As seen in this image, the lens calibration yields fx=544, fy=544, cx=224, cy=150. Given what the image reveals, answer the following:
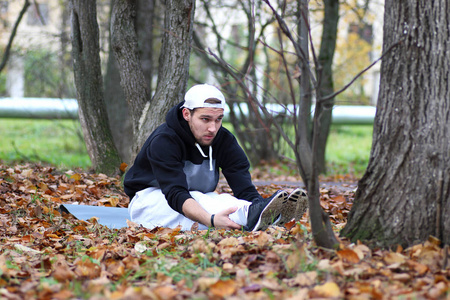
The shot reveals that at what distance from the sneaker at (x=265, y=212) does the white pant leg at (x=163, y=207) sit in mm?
148

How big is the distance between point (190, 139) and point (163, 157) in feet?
1.00

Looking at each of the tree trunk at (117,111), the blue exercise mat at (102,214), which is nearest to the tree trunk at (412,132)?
the blue exercise mat at (102,214)

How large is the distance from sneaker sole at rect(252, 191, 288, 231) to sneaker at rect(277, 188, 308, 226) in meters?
0.04

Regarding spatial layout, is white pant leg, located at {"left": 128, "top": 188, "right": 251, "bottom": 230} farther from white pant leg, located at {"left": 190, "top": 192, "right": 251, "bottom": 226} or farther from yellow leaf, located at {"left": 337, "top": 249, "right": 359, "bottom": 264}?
yellow leaf, located at {"left": 337, "top": 249, "right": 359, "bottom": 264}

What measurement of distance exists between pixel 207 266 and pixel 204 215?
1067 millimetres

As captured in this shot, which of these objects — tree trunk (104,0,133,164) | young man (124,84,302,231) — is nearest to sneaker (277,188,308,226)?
young man (124,84,302,231)

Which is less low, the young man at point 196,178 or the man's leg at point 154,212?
the young man at point 196,178

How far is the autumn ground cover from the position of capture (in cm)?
245

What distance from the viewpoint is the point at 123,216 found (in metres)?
4.78

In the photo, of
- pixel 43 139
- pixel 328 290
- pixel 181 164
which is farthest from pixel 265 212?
pixel 43 139

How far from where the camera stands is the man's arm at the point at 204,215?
13.0ft

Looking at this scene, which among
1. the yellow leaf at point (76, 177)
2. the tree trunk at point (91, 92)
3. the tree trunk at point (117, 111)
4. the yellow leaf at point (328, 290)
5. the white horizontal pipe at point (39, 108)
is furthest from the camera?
the white horizontal pipe at point (39, 108)

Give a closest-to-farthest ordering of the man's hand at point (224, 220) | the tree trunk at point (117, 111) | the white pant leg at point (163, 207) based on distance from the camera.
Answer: the man's hand at point (224, 220) → the white pant leg at point (163, 207) → the tree trunk at point (117, 111)

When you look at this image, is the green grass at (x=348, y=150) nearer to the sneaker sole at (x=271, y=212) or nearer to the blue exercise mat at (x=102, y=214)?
the blue exercise mat at (x=102, y=214)
